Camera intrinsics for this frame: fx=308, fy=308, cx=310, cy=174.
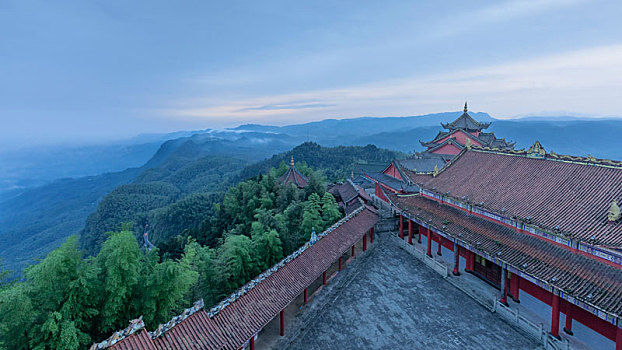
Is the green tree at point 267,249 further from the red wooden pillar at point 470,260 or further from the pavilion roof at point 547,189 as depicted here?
the red wooden pillar at point 470,260

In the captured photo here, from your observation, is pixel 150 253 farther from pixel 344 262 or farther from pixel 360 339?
pixel 344 262

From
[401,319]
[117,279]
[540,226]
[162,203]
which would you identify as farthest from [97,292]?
[162,203]

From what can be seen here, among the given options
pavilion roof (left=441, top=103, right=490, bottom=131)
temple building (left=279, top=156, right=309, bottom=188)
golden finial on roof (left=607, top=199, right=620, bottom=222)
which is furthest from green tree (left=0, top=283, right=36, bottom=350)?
pavilion roof (left=441, top=103, right=490, bottom=131)

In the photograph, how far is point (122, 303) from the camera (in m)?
10.3

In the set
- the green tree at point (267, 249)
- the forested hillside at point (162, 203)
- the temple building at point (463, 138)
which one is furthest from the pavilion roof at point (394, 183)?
the forested hillside at point (162, 203)

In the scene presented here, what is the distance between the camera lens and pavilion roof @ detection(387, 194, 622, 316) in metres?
10.0

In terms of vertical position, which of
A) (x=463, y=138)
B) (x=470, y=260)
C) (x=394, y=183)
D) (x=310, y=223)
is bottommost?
(x=470, y=260)

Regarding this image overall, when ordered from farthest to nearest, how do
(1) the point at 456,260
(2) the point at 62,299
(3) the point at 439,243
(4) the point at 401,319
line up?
(3) the point at 439,243 < (1) the point at 456,260 < (4) the point at 401,319 < (2) the point at 62,299

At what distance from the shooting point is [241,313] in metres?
10.9

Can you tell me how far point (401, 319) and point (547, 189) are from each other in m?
9.15

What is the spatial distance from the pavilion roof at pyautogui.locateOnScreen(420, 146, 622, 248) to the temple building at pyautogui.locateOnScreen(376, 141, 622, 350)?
0.03 m

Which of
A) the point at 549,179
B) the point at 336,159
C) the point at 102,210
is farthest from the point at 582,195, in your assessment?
the point at 102,210

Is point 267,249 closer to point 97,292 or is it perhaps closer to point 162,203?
point 97,292

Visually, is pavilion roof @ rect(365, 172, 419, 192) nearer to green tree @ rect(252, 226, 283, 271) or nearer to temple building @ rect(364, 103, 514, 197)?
temple building @ rect(364, 103, 514, 197)
